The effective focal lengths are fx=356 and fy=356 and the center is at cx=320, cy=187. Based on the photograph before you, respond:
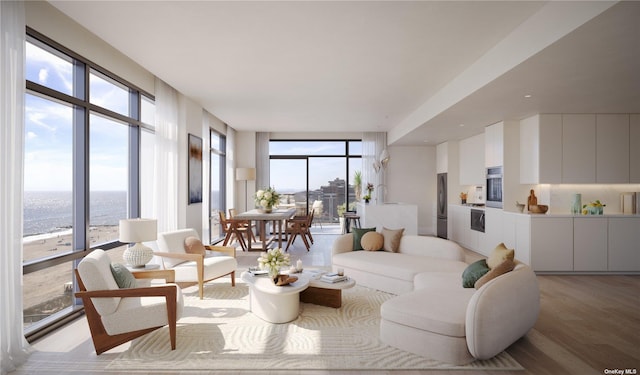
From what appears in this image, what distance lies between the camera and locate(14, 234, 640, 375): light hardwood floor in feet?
8.57

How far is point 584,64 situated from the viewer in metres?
3.35

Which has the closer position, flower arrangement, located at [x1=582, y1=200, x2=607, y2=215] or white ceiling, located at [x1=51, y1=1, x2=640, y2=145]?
white ceiling, located at [x1=51, y1=1, x2=640, y2=145]

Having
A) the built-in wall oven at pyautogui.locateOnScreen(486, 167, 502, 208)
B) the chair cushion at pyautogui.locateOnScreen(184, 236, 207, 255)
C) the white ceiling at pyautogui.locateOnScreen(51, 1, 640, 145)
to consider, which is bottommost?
the chair cushion at pyautogui.locateOnScreen(184, 236, 207, 255)

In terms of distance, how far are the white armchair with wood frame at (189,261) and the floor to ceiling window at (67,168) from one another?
0.64 meters

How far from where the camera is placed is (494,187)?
6.53 m

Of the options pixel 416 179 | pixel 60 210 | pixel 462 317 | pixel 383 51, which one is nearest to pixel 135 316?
pixel 60 210

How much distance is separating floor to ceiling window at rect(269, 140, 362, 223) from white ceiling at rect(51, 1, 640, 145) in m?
3.97

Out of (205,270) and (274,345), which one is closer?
(274,345)

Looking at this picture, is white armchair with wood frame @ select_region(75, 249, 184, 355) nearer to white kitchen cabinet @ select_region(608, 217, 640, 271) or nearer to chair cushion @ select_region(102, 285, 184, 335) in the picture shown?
chair cushion @ select_region(102, 285, 184, 335)

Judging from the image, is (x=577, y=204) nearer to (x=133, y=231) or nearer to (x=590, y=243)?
(x=590, y=243)

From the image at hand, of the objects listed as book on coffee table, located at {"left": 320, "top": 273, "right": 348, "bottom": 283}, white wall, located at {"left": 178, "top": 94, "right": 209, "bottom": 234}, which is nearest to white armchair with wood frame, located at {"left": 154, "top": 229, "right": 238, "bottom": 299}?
white wall, located at {"left": 178, "top": 94, "right": 209, "bottom": 234}

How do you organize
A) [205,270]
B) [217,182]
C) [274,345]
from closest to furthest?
[274,345] < [205,270] < [217,182]

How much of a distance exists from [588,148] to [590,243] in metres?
1.48

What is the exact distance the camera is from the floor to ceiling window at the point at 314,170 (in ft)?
33.4
